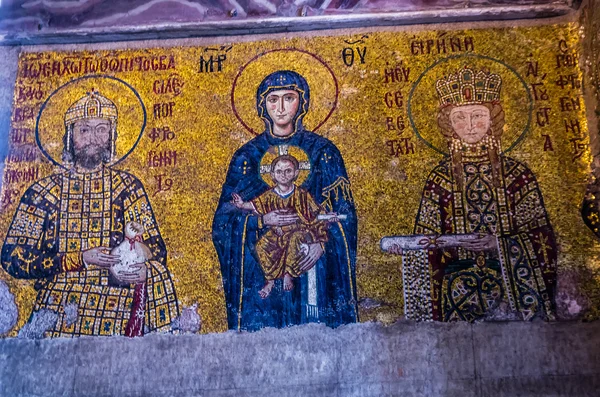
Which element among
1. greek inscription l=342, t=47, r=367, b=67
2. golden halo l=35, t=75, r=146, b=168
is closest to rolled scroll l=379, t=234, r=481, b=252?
greek inscription l=342, t=47, r=367, b=67

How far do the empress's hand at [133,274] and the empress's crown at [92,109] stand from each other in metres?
A: 1.31

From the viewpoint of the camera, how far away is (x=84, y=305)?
4.99 metres

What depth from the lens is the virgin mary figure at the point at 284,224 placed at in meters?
4.88

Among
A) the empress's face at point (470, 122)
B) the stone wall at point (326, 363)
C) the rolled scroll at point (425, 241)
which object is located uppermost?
the empress's face at point (470, 122)

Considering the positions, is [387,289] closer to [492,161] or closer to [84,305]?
[492,161]

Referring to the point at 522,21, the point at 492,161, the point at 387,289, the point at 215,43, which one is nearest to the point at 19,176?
the point at 215,43

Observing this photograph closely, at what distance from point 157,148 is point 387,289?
2226mm

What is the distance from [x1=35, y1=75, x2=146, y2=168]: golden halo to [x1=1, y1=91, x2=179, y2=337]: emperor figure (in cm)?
6

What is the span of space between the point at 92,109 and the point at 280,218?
6.27 feet

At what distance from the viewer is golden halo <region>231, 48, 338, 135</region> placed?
5336 millimetres

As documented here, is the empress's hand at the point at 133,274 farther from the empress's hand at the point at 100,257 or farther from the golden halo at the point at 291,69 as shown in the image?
the golden halo at the point at 291,69

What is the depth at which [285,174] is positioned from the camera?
5.19 metres

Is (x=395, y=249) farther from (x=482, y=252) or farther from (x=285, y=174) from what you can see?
(x=285, y=174)

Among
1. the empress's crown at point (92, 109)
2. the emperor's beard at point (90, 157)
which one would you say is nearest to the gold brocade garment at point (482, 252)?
the emperor's beard at point (90, 157)
